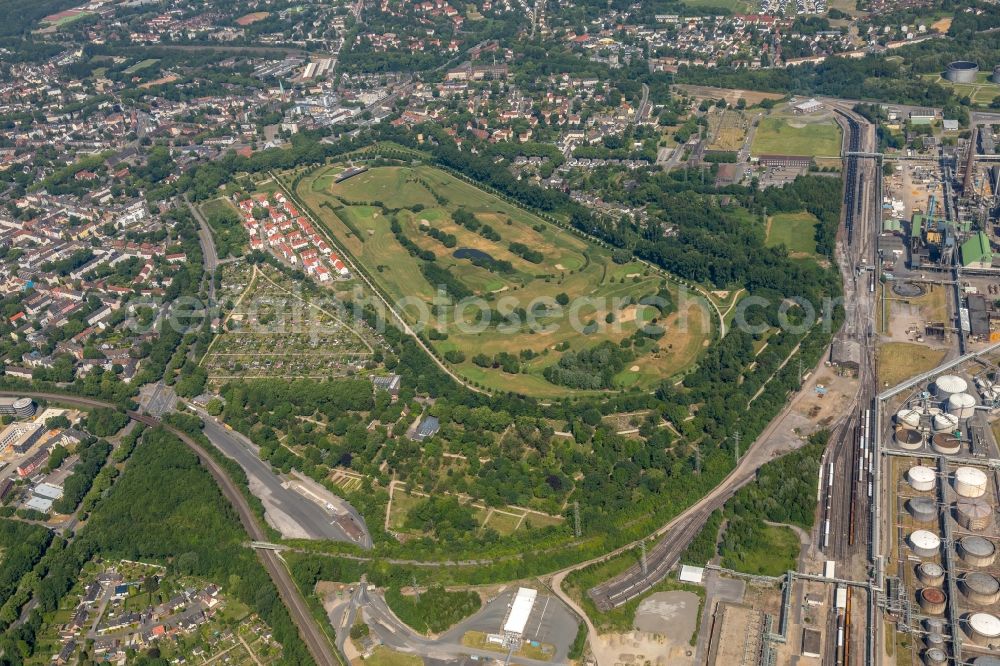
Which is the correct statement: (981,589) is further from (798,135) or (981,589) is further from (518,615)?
(798,135)

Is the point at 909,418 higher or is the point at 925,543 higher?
the point at 925,543

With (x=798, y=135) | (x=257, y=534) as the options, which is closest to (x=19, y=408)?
(x=257, y=534)

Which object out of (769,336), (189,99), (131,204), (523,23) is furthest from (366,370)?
(523,23)

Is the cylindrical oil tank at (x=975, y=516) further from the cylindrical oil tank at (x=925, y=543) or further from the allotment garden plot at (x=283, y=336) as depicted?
the allotment garden plot at (x=283, y=336)

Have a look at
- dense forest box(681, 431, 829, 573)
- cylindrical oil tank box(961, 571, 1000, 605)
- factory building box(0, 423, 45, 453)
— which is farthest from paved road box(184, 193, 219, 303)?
cylindrical oil tank box(961, 571, 1000, 605)

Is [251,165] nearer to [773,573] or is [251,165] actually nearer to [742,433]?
[742,433]

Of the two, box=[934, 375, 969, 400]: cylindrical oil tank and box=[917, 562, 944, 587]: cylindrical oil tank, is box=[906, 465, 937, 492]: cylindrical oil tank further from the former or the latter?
box=[934, 375, 969, 400]: cylindrical oil tank
